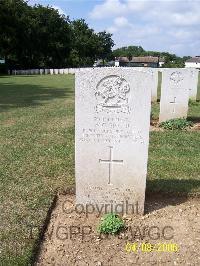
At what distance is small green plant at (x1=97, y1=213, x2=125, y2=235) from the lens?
14.8ft

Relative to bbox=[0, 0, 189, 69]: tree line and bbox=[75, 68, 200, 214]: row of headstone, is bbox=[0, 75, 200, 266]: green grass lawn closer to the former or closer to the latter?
bbox=[75, 68, 200, 214]: row of headstone

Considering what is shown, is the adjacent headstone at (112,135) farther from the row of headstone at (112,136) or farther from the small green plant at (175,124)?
the small green plant at (175,124)

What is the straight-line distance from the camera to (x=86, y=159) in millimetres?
4875

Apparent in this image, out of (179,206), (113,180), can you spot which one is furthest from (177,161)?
(113,180)

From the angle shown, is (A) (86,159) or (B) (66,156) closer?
(A) (86,159)

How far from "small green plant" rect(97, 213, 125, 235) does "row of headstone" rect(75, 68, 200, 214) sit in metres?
0.37

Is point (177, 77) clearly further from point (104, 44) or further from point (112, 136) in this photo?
point (104, 44)

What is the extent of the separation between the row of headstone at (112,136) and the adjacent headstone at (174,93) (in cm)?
640

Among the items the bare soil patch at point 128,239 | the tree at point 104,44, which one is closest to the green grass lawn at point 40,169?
the bare soil patch at point 128,239

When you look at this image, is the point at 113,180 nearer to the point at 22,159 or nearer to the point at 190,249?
the point at 190,249

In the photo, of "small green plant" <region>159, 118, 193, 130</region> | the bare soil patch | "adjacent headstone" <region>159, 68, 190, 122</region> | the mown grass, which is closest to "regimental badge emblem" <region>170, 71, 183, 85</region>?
"adjacent headstone" <region>159, 68, 190, 122</region>

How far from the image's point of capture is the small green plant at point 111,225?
4.52 m

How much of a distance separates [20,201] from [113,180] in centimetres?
138
